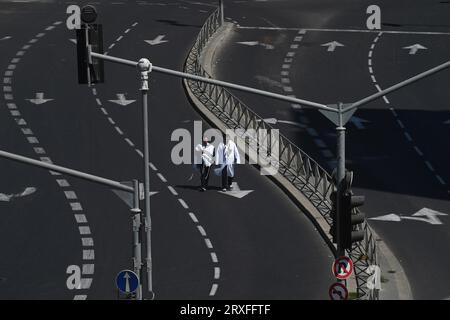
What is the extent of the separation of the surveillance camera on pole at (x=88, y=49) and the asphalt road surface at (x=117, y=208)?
291 inches

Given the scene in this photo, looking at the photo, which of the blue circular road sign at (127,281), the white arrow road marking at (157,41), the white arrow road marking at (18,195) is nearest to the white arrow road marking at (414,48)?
the white arrow road marking at (157,41)

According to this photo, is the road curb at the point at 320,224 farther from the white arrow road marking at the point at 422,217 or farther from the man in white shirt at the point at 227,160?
the white arrow road marking at the point at 422,217

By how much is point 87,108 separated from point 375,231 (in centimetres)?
1820

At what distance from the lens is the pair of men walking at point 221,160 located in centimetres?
5078

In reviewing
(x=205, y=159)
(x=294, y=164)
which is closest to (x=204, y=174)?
(x=205, y=159)

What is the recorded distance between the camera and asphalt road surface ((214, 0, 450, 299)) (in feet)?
158

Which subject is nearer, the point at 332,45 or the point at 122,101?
the point at 122,101

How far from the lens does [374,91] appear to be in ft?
216

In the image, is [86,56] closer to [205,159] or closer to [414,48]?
[205,159]

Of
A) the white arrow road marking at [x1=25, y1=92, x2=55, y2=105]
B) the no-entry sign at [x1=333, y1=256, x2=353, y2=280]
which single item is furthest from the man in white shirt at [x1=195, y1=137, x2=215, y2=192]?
the no-entry sign at [x1=333, y1=256, x2=353, y2=280]

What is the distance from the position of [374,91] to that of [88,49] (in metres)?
32.4

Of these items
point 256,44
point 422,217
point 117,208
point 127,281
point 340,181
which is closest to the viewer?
point 340,181
